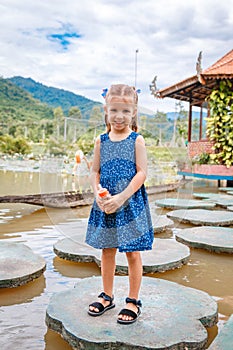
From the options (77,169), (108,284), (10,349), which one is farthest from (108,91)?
(77,169)

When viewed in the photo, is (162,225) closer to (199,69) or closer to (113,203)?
(113,203)

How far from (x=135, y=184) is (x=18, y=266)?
132 centimetres

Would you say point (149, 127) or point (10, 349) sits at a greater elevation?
point (149, 127)

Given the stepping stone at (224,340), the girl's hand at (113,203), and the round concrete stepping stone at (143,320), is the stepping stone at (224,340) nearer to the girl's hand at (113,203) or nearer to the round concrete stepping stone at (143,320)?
the round concrete stepping stone at (143,320)

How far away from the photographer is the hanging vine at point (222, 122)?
8836 millimetres

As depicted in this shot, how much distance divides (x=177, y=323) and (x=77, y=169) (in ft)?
5.99

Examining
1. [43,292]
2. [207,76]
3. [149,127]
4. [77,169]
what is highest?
[207,76]

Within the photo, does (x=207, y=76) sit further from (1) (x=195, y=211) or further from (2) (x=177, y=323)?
(2) (x=177, y=323)

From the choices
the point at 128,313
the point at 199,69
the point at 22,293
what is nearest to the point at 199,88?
the point at 199,69

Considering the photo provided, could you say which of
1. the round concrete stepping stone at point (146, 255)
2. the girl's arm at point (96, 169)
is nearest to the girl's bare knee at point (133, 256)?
the girl's arm at point (96, 169)

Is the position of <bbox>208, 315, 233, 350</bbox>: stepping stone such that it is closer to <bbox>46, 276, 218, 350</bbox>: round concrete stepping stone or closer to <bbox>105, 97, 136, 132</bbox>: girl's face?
<bbox>46, 276, 218, 350</bbox>: round concrete stepping stone

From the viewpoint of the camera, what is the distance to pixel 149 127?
2.69 m

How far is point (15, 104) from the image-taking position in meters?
30.1

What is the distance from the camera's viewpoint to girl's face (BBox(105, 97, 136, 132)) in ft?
6.21
